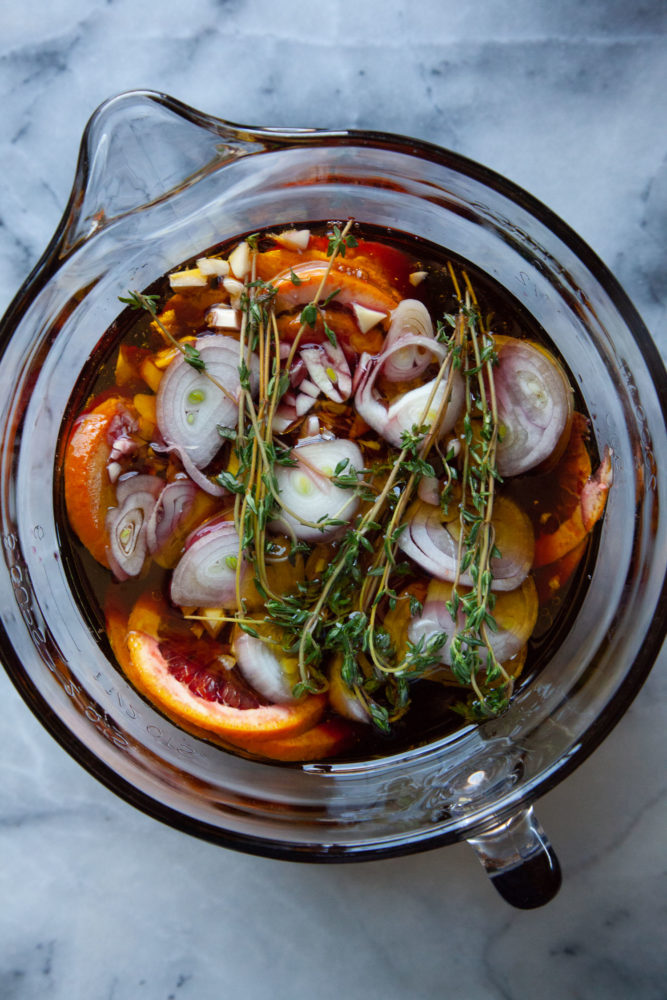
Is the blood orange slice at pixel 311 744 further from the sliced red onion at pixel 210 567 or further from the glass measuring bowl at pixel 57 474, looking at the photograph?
the sliced red onion at pixel 210 567

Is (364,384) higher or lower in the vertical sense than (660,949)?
higher

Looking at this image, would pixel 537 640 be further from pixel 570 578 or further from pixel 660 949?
pixel 660 949

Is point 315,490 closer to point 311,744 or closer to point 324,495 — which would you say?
point 324,495

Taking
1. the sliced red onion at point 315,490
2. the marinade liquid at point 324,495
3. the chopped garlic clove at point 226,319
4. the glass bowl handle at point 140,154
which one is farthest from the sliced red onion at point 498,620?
the glass bowl handle at point 140,154

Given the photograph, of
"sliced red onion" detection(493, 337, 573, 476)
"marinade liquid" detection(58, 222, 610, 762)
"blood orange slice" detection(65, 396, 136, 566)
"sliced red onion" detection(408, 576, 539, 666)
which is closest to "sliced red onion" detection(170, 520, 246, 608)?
"marinade liquid" detection(58, 222, 610, 762)

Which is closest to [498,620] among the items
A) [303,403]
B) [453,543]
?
[453,543]

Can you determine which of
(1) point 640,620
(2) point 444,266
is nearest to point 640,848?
(1) point 640,620

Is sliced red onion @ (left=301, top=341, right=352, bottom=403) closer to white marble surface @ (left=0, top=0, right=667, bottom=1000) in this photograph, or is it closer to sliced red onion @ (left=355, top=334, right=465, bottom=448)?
sliced red onion @ (left=355, top=334, right=465, bottom=448)
